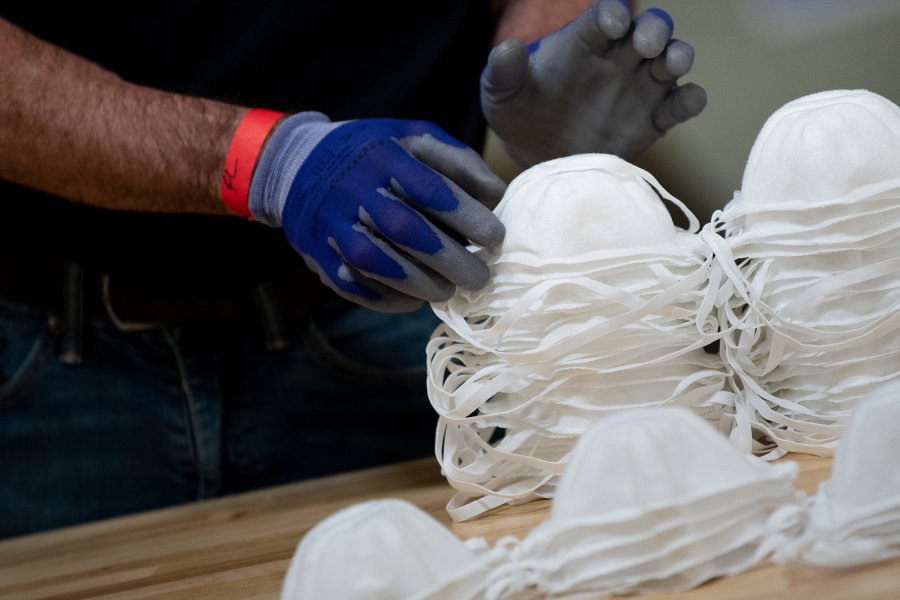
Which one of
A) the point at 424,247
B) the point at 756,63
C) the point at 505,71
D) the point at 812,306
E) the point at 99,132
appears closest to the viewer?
the point at 812,306

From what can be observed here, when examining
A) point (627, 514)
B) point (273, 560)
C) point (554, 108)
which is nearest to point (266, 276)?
point (554, 108)

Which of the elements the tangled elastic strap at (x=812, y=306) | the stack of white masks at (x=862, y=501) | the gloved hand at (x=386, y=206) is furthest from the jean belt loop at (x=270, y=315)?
the stack of white masks at (x=862, y=501)

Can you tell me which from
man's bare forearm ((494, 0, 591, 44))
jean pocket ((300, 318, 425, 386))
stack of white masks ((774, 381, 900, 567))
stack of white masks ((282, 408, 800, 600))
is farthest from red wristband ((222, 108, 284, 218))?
stack of white masks ((774, 381, 900, 567))

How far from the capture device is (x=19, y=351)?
1.11 m

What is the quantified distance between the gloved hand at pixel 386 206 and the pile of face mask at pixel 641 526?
26cm

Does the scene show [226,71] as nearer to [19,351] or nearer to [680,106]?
[19,351]

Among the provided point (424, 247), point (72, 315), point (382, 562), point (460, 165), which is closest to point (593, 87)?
point (460, 165)

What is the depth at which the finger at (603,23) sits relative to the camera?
0.77 meters

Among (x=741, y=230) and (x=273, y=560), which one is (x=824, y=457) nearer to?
(x=741, y=230)

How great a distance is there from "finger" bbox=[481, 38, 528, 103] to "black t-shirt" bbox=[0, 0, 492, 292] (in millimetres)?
303

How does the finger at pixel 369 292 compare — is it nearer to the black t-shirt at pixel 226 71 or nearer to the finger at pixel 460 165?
the finger at pixel 460 165

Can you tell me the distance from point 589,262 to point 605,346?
60 millimetres

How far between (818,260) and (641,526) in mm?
268

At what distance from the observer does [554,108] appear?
906 mm
